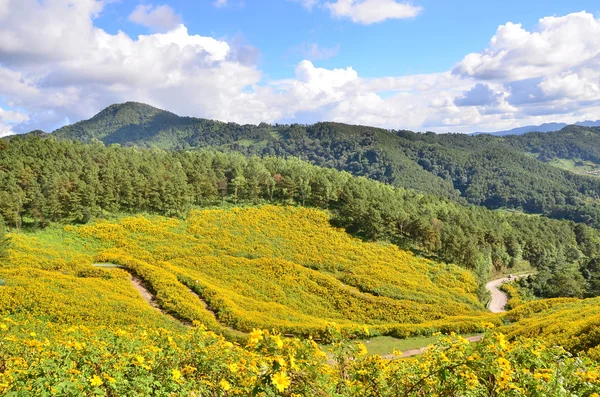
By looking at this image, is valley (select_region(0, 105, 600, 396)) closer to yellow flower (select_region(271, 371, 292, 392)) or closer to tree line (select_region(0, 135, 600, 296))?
yellow flower (select_region(271, 371, 292, 392))

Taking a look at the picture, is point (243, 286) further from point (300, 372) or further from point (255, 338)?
point (255, 338)

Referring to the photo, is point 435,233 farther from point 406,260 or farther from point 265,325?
point 265,325

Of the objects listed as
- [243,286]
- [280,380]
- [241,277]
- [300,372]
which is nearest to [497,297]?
[241,277]

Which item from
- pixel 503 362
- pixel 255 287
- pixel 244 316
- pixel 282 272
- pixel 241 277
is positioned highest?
pixel 503 362

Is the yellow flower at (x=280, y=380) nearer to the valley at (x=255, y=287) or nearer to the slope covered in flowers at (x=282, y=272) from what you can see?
the valley at (x=255, y=287)

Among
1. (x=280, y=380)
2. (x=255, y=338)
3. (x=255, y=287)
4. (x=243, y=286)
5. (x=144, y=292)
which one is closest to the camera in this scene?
(x=280, y=380)

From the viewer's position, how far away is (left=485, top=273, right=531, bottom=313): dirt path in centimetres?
5833

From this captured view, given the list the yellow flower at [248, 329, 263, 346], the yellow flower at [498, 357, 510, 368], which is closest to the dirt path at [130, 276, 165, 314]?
the yellow flower at [248, 329, 263, 346]

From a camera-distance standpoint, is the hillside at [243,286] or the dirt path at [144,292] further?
the dirt path at [144,292]

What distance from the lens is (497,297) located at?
65250 mm

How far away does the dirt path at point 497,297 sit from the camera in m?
58.3

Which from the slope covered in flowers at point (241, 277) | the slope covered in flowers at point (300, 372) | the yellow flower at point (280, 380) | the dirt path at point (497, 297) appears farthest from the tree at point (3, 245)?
the dirt path at point (497, 297)

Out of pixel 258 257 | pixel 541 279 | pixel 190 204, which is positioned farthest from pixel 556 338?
pixel 541 279

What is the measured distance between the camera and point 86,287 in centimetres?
3228
